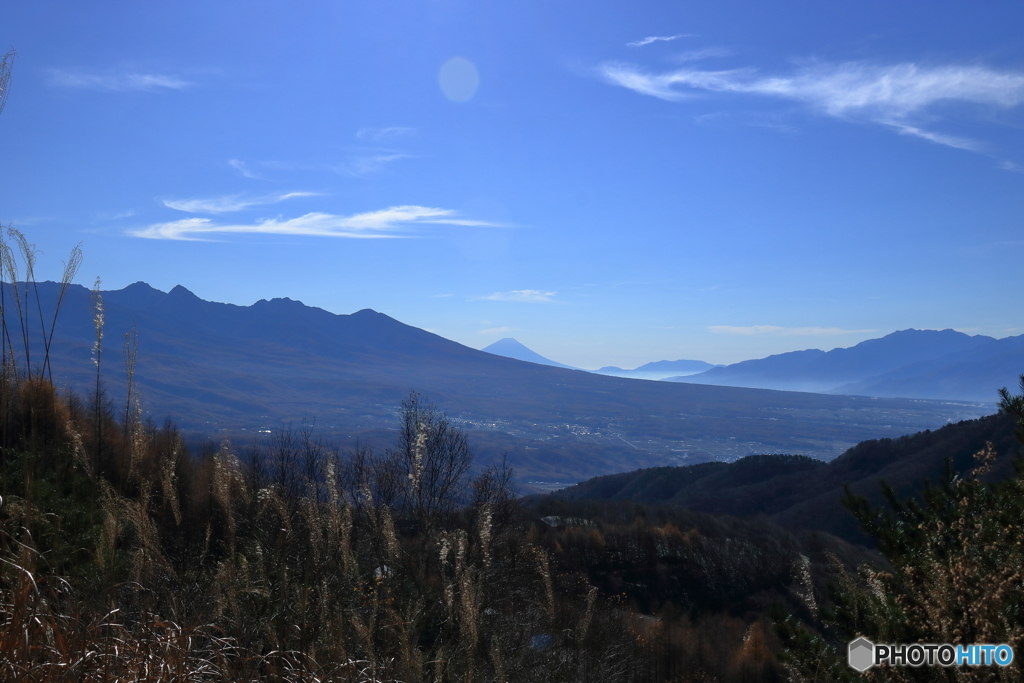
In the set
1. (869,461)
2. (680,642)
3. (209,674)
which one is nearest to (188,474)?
(680,642)

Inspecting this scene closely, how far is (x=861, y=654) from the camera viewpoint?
12.3ft

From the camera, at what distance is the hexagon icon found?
3602 millimetres

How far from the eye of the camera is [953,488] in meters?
4.39

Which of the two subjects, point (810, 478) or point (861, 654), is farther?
point (810, 478)

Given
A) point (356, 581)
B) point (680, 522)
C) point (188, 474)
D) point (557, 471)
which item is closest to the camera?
point (356, 581)

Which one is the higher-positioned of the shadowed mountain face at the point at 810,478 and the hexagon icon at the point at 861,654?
the hexagon icon at the point at 861,654

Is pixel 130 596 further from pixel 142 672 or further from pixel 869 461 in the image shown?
pixel 869 461

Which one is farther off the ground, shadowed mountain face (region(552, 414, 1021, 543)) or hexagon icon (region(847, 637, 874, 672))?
hexagon icon (region(847, 637, 874, 672))

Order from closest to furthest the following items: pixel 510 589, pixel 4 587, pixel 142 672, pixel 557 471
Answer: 1. pixel 142 672
2. pixel 4 587
3. pixel 510 589
4. pixel 557 471

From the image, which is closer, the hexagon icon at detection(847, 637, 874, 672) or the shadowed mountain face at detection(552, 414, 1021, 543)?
the hexagon icon at detection(847, 637, 874, 672)

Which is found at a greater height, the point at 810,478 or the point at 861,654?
the point at 861,654

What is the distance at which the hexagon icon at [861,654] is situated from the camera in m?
3.60

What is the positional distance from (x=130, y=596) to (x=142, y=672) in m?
2.07

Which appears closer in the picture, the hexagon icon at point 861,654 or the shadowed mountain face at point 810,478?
the hexagon icon at point 861,654
